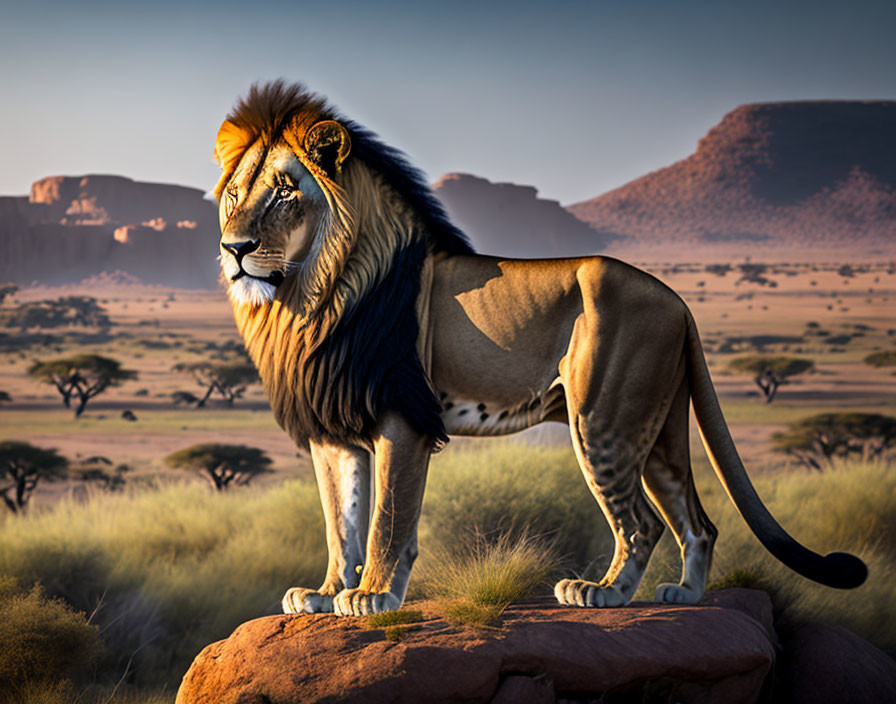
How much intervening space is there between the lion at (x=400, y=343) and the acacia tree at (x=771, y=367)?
28881 millimetres

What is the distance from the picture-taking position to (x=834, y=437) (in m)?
27.9

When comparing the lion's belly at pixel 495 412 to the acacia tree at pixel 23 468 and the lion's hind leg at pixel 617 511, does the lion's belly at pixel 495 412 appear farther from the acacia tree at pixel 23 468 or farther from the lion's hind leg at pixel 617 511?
the acacia tree at pixel 23 468

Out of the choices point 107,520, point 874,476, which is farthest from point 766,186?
point 107,520

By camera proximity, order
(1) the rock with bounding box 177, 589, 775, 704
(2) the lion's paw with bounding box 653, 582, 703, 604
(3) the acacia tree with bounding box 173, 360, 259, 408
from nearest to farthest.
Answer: (1) the rock with bounding box 177, 589, 775, 704
(2) the lion's paw with bounding box 653, 582, 703, 604
(3) the acacia tree with bounding box 173, 360, 259, 408

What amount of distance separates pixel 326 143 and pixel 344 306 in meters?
0.95

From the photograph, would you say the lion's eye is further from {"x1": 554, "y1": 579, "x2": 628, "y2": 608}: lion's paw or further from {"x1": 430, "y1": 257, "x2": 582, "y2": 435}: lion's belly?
{"x1": 554, "y1": 579, "x2": 628, "y2": 608}: lion's paw

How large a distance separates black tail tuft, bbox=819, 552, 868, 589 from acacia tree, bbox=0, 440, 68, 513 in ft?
74.0

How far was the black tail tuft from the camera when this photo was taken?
5.67 meters

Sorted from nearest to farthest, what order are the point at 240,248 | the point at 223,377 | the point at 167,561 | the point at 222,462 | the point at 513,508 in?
the point at 240,248
the point at 513,508
the point at 167,561
the point at 222,462
the point at 223,377

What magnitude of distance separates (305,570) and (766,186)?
71.8 m

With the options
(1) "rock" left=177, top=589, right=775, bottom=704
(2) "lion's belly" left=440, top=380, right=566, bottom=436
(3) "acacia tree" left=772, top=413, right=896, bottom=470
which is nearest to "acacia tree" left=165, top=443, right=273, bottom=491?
(3) "acacia tree" left=772, top=413, right=896, bottom=470

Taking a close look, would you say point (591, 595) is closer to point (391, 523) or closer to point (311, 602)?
point (391, 523)

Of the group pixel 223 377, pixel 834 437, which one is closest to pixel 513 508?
pixel 834 437

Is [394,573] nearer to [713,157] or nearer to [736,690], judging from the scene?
[736,690]
